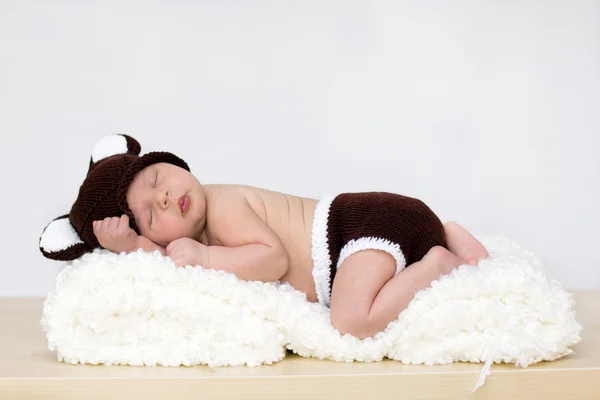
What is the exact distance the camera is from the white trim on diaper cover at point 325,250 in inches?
66.2

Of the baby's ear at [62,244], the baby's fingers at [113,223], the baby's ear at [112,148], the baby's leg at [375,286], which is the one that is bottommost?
the baby's leg at [375,286]

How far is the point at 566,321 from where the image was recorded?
59.1 inches

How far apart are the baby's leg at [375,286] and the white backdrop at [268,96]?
3.17 feet

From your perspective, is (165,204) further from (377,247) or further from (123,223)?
(377,247)

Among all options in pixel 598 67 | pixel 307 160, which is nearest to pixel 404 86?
pixel 307 160

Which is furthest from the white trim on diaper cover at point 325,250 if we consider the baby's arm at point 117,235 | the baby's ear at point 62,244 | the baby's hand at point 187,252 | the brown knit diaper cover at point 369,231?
the baby's ear at point 62,244

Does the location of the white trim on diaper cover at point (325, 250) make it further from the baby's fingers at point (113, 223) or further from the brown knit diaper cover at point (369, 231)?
the baby's fingers at point (113, 223)

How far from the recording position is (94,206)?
1.69 meters

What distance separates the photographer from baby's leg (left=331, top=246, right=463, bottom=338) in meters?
1.58

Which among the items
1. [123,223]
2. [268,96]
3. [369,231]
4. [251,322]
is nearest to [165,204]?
[123,223]

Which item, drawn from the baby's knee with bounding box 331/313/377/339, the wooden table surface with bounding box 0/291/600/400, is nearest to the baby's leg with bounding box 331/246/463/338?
the baby's knee with bounding box 331/313/377/339

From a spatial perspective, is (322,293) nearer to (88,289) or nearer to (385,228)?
(385,228)

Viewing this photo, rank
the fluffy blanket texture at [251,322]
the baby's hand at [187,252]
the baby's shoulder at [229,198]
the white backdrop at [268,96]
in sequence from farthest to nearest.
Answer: the white backdrop at [268,96] < the baby's shoulder at [229,198] < the baby's hand at [187,252] < the fluffy blanket texture at [251,322]

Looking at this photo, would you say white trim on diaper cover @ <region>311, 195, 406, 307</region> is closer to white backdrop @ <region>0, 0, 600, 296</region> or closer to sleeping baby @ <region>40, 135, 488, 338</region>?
sleeping baby @ <region>40, 135, 488, 338</region>
